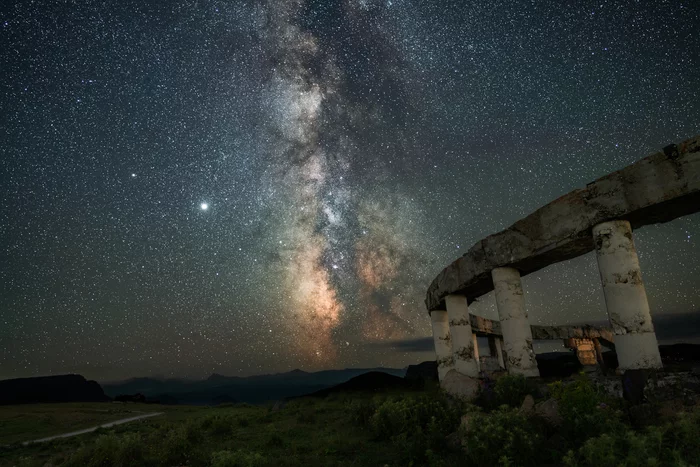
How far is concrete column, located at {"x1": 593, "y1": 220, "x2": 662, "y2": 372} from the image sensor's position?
10117 mm

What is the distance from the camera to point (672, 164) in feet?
31.4

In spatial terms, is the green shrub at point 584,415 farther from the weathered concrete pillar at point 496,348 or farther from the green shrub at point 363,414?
the weathered concrete pillar at point 496,348

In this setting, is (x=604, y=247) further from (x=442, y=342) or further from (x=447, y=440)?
A: (x=442, y=342)

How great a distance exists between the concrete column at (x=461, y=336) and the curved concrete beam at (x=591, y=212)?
1.87m

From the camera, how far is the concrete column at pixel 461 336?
54.9ft

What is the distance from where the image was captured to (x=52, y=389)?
112 meters

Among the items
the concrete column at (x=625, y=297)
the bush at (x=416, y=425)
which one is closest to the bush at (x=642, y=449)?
the bush at (x=416, y=425)

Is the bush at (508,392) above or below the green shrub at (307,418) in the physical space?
above

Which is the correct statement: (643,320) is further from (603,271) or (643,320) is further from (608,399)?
(608,399)

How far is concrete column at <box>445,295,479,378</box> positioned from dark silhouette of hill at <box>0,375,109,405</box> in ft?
391

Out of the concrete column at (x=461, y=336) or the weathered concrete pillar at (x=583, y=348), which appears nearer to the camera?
the concrete column at (x=461, y=336)

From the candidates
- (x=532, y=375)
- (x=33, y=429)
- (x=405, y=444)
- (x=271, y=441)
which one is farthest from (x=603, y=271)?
(x=33, y=429)

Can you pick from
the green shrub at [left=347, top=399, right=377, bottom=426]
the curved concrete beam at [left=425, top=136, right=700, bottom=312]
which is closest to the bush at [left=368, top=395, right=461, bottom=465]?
the green shrub at [left=347, top=399, right=377, bottom=426]

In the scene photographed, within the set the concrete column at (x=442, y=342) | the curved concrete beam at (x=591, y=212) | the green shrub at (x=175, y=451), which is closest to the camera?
the curved concrete beam at (x=591, y=212)
